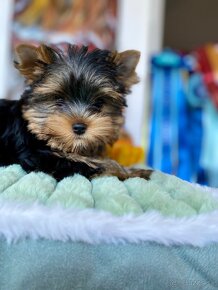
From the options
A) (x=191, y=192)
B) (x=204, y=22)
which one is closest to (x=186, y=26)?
(x=204, y=22)

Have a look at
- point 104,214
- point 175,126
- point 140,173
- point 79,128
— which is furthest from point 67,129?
point 175,126

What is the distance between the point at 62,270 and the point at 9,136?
64 cm

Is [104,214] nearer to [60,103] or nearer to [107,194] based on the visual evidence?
[107,194]

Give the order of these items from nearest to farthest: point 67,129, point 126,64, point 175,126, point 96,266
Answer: point 96,266 < point 67,129 < point 126,64 < point 175,126

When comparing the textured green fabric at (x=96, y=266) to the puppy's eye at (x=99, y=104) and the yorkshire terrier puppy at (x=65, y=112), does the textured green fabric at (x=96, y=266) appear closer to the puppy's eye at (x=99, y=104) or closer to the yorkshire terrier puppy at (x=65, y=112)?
the yorkshire terrier puppy at (x=65, y=112)

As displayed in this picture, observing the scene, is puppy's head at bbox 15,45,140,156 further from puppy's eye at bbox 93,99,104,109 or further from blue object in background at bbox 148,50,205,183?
blue object in background at bbox 148,50,205,183

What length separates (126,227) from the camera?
77 cm

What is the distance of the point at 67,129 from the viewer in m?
1.20

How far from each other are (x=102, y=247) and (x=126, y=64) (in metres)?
0.72

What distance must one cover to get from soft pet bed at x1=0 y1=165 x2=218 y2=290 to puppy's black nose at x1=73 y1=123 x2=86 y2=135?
394 millimetres

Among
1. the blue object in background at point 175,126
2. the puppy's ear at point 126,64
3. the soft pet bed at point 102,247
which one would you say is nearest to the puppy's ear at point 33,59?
the puppy's ear at point 126,64

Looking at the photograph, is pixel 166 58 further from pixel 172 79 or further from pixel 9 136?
pixel 9 136

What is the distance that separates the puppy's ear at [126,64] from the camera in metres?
1.30

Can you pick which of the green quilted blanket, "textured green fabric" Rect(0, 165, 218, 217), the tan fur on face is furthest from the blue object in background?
the green quilted blanket
